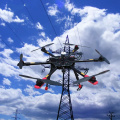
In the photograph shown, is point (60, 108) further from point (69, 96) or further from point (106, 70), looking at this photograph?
point (106, 70)

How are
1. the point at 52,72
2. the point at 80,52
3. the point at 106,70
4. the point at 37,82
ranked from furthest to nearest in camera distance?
the point at 80,52
the point at 52,72
the point at 37,82
the point at 106,70

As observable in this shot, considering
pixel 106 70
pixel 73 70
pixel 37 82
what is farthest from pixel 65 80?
pixel 106 70

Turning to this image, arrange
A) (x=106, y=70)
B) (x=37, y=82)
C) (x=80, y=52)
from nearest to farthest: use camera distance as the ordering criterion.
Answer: (x=106, y=70) < (x=37, y=82) < (x=80, y=52)

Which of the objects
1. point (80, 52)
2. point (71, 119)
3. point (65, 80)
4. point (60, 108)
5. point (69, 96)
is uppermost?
point (80, 52)

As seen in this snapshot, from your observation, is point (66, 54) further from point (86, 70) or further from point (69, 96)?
point (69, 96)

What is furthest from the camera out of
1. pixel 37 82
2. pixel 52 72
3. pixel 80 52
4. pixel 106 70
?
pixel 80 52

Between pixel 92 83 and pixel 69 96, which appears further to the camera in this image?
pixel 69 96

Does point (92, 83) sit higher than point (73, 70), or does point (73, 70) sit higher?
point (73, 70)

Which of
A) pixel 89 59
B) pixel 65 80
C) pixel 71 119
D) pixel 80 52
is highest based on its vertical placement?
pixel 80 52

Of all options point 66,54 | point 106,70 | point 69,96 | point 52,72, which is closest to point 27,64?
point 52,72
